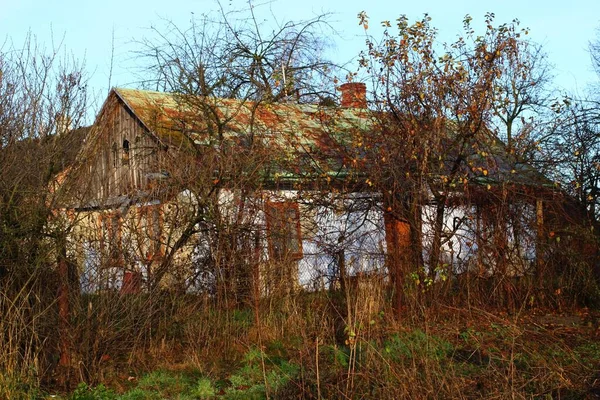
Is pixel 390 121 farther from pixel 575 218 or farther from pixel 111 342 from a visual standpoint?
pixel 111 342

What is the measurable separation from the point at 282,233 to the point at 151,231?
2.13m

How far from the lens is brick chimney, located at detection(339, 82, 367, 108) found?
13.0m

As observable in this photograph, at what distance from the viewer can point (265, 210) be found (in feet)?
34.4

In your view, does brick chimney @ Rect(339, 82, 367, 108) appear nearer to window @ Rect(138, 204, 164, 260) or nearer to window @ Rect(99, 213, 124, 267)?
window @ Rect(138, 204, 164, 260)

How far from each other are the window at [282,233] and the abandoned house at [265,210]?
2cm

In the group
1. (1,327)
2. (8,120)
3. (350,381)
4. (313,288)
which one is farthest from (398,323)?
(8,120)

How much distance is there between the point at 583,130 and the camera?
16.3 metres

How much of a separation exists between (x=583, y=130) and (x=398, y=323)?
29.7 ft

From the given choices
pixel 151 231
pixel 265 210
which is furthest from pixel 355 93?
pixel 151 231

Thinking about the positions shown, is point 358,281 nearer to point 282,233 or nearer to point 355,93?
point 282,233

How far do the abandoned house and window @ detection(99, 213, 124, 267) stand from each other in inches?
0.6

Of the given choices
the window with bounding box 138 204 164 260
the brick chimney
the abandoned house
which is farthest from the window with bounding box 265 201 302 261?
the brick chimney

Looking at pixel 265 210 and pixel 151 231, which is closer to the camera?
pixel 151 231

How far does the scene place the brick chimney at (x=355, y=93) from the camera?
13.0 meters
